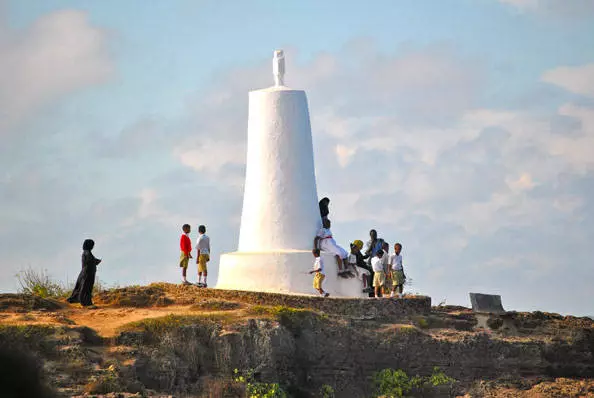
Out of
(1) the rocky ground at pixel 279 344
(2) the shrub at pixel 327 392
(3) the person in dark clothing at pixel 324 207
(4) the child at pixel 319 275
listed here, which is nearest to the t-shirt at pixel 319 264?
(4) the child at pixel 319 275

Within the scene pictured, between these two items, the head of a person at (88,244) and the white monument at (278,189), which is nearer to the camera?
the head of a person at (88,244)

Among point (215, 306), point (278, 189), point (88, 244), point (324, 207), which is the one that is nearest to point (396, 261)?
point (324, 207)

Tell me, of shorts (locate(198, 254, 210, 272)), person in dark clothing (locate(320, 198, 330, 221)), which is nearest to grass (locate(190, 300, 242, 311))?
shorts (locate(198, 254, 210, 272))

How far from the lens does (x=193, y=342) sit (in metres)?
21.7

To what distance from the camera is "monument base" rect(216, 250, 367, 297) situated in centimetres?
2584

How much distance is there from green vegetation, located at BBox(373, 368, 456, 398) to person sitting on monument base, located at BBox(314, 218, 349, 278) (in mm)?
3470

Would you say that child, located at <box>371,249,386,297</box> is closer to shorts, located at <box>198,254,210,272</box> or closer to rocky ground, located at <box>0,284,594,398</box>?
rocky ground, located at <box>0,284,594,398</box>

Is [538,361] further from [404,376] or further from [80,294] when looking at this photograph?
[80,294]

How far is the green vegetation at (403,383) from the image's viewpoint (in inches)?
935

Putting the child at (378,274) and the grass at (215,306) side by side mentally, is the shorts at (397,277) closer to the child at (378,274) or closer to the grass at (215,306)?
the child at (378,274)

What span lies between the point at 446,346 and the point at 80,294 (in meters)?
8.83

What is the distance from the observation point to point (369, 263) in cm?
2759

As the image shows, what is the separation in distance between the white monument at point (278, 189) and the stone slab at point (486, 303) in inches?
138

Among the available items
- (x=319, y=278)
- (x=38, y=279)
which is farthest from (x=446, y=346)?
(x=38, y=279)
